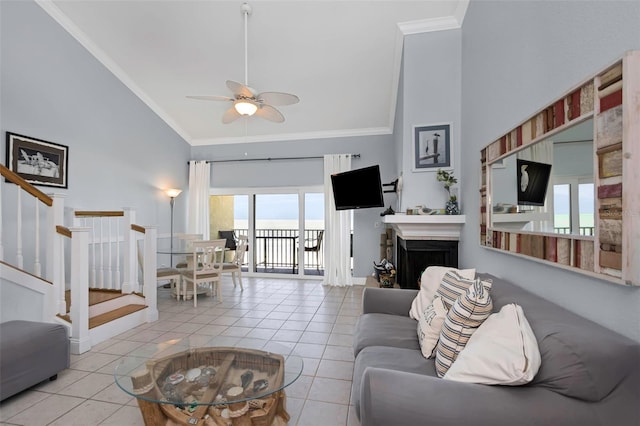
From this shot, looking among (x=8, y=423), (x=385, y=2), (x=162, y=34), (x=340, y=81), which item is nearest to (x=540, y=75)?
(x=385, y=2)

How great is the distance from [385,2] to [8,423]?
439 centimetres

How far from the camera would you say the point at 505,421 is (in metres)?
0.95

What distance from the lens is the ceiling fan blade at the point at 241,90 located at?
278cm

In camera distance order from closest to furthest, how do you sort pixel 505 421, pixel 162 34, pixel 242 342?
pixel 505 421 → pixel 242 342 → pixel 162 34

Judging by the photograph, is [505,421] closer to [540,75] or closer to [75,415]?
[540,75]

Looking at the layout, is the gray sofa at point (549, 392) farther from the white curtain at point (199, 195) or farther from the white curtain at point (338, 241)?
the white curtain at point (199, 195)

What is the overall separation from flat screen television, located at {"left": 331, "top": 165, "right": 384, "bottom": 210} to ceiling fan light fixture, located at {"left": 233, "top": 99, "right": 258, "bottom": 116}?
1.64m

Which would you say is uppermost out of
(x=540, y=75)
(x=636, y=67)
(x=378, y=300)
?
(x=540, y=75)


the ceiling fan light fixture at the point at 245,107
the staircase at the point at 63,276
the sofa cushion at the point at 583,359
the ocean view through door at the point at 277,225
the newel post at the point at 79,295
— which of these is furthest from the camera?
the ocean view through door at the point at 277,225

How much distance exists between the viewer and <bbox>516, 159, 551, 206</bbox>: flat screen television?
152 centimetres

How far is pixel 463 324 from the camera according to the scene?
56.4 inches

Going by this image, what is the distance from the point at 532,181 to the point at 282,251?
17.6ft

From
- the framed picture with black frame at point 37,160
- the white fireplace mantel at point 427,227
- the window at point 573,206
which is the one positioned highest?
the framed picture with black frame at point 37,160

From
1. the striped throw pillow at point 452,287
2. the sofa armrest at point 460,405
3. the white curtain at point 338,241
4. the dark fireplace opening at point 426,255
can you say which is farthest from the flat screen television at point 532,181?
the white curtain at point 338,241
